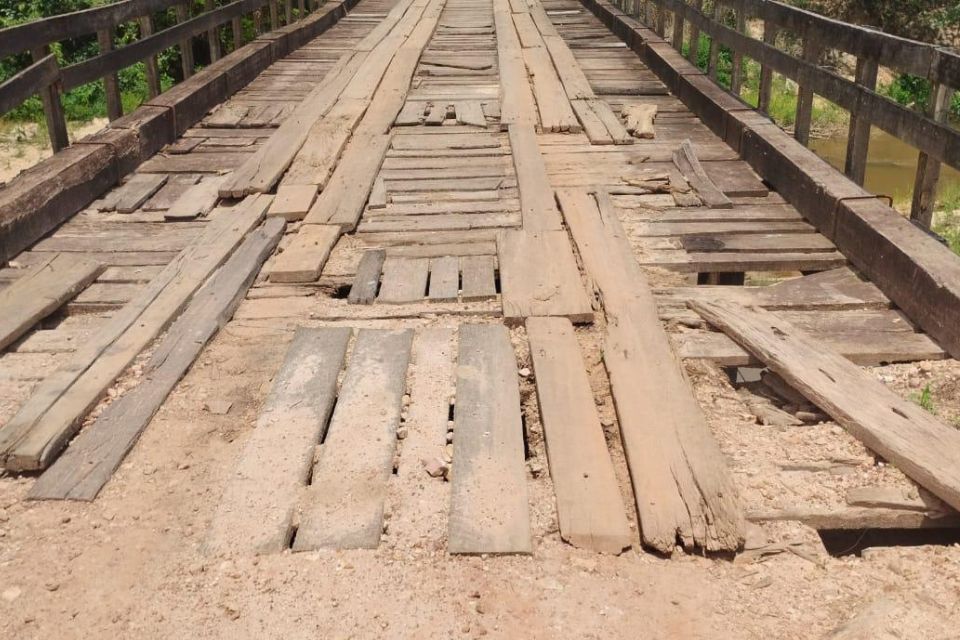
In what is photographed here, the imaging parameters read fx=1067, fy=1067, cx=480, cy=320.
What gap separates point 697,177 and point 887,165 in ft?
37.4

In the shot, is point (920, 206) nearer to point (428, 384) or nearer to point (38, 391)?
point (428, 384)

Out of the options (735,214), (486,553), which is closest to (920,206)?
(735,214)

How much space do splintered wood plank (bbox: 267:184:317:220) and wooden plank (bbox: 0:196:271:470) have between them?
0.84ft

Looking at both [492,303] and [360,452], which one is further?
[492,303]

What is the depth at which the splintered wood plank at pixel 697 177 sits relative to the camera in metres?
5.73

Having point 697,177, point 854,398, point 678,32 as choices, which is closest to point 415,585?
point 854,398

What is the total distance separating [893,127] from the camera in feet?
16.0

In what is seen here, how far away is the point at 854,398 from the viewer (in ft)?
11.3

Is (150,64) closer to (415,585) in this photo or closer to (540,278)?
(540,278)

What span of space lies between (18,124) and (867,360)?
1523cm

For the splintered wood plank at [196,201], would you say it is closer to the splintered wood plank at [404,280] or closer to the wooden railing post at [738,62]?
the splintered wood plank at [404,280]

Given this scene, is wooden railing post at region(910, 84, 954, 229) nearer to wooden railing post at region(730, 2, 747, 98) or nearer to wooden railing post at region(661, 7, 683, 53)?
wooden railing post at region(730, 2, 747, 98)

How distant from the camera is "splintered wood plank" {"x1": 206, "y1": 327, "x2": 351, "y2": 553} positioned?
109 inches

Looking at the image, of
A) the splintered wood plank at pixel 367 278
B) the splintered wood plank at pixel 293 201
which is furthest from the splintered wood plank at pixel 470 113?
the splintered wood plank at pixel 367 278
